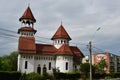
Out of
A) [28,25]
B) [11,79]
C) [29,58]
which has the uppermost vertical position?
[28,25]

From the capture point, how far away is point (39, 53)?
197 feet

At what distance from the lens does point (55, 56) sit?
204 ft

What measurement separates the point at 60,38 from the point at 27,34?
968cm

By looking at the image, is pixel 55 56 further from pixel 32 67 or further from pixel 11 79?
pixel 11 79

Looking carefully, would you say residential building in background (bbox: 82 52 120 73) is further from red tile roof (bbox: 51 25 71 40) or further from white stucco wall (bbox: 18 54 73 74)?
white stucco wall (bbox: 18 54 73 74)

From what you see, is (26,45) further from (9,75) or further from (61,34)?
(61,34)

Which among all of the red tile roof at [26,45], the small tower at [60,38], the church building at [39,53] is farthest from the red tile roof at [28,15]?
the small tower at [60,38]

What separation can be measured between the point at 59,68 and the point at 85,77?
8876mm

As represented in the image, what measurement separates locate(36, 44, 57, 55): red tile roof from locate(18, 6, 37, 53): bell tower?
2.52 m

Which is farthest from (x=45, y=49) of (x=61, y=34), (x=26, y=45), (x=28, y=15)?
(x=28, y=15)

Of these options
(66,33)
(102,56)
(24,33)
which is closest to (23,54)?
(24,33)

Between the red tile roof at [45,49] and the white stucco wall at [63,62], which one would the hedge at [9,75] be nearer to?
the red tile roof at [45,49]

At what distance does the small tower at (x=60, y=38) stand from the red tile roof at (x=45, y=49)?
1.62 m

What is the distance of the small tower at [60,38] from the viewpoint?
64625 millimetres
